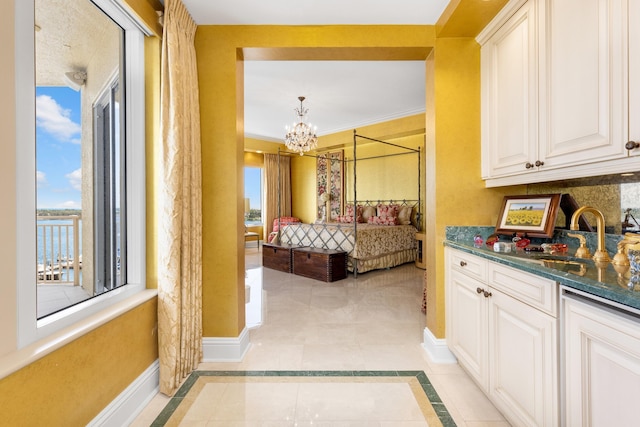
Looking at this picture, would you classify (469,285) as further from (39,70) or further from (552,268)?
(39,70)

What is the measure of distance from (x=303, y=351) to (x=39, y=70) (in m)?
2.35

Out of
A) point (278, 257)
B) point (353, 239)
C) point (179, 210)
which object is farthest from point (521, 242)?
point (278, 257)

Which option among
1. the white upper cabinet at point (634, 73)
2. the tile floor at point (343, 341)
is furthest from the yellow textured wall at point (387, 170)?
the white upper cabinet at point (634, 73)

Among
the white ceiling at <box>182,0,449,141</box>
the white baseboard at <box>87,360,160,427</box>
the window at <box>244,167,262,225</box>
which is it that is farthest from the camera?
the window at <box>244,167,262,225</box>

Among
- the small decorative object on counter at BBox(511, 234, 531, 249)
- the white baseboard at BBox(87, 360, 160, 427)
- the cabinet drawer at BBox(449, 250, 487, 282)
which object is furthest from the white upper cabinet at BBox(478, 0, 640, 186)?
the white baseboard at BBox(87, 360, 160, 427)

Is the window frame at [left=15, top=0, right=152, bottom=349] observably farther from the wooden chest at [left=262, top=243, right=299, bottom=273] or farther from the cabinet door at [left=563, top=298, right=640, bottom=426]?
the wooden chest at [left=262, top=243, right=299, bottom=273]

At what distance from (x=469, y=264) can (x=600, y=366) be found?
888mm

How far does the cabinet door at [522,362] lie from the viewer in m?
1.18

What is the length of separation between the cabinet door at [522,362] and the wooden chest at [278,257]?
3869 mm

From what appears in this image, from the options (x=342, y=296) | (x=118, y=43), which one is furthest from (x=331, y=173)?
(x=118, y=43)

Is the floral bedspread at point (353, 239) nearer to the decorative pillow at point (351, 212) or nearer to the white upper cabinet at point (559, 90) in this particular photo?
the decorative pillow at point (351, 212)

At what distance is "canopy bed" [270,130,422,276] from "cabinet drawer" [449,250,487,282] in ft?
8.47

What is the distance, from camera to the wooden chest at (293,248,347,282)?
14.8 ft

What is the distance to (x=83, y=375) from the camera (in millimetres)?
1316
